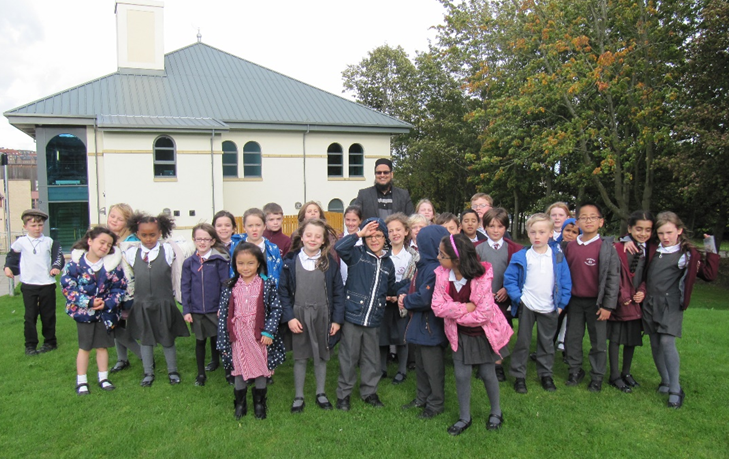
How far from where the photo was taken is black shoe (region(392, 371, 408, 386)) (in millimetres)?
4910

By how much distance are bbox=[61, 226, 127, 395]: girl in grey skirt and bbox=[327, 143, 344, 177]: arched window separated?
697 inches

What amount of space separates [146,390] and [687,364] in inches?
231

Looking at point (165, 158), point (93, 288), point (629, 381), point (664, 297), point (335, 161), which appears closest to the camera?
point (664, 297)

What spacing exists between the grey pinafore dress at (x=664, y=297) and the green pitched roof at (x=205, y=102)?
1670 centimetres

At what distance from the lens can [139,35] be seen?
20.7 metres

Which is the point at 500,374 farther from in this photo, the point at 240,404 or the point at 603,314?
the point at 240,404

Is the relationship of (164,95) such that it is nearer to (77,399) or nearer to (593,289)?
(77,399)

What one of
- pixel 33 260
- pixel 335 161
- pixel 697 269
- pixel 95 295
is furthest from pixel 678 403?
pixel 335 161

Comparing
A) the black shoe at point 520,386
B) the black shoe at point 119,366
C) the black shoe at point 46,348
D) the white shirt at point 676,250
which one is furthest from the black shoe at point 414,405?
the black shoe at point 46,348

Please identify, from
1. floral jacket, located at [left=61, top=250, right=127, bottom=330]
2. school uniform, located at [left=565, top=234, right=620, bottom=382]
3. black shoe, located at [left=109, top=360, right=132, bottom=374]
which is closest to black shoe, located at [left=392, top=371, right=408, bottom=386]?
school uniform, located at [left=565, top=234, right=620, bottom=382]

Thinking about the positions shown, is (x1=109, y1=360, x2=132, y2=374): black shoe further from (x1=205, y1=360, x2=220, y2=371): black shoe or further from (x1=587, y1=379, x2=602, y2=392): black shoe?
(x1=587, y1=379, x2=602, y2=392): black shoe

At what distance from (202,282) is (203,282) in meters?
0.01

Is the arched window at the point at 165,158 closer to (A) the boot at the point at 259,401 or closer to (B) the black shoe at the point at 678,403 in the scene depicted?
(A) the boot at the point at 259,401

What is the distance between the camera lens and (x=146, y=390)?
15.3 feet
